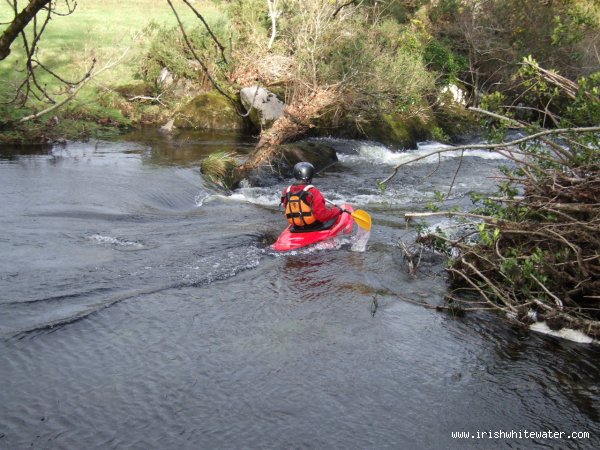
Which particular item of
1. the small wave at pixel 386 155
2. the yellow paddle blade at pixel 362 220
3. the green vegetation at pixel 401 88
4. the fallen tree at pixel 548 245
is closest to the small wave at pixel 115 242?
the green vegetation at pixel 401 88

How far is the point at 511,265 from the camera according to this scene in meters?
6.70

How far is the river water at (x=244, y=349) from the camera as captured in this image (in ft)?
16.5

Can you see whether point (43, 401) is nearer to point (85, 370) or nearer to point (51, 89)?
point (85, 370)

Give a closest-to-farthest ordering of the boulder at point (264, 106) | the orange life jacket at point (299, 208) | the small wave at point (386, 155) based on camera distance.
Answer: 1. the orange life jacket at point (299, 208)
2. the small wave at point (386, 155)
3. the boulder at point (264, 106)

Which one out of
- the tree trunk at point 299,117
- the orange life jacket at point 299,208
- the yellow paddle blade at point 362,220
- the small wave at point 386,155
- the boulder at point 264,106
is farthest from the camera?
the boulder at point 264,106

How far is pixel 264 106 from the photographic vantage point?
1739 centimetres

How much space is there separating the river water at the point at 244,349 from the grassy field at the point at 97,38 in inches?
322

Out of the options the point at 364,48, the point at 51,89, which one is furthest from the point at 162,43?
the point at 364,48

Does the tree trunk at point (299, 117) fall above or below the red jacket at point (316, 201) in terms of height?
above

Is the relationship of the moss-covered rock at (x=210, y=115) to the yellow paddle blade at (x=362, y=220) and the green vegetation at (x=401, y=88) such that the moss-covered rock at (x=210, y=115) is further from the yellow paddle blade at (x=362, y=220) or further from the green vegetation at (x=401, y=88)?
the yellow paddle blade at (x=362, y=220)

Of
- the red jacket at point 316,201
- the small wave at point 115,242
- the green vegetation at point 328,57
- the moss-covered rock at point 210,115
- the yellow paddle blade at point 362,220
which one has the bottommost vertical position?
the small wave at point 115,242

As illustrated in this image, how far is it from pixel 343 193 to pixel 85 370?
Result: 8393 millimetres

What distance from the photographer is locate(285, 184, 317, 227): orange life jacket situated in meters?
9.27

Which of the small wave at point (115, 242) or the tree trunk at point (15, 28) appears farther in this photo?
the small wave at point (115, 242)
